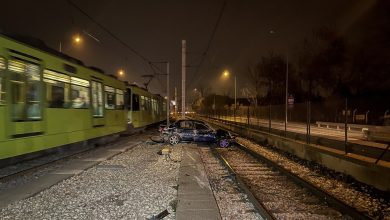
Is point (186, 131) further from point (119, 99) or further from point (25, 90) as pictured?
point (25, 90)

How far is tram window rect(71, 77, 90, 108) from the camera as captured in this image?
664 inches

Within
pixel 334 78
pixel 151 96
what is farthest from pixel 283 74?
pixel 151 96

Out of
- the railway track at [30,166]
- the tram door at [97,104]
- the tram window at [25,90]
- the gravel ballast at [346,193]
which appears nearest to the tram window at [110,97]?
the tram door at [97,104]

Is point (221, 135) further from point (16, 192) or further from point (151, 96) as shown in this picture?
point (151, 96)

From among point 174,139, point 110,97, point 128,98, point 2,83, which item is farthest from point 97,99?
point 128,98

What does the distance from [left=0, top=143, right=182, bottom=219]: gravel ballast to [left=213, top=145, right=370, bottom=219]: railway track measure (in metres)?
1.97

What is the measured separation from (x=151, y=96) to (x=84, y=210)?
1353 inches

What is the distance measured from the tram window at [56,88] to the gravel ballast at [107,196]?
2541 mm

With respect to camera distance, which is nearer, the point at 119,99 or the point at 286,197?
the point at 286,197

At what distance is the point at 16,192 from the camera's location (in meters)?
10.4

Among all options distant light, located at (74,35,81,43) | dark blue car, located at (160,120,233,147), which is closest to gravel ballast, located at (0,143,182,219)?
dark blue car, located at (160,120,233,147)

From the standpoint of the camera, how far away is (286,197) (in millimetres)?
10461

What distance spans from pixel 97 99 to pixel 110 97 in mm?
2865

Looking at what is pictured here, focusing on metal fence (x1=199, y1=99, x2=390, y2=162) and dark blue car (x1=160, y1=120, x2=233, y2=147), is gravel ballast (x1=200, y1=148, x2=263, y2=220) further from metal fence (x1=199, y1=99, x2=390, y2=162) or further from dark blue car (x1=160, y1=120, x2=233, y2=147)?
metal fence (x1=199, y1=99, x2=390, y2=162)
